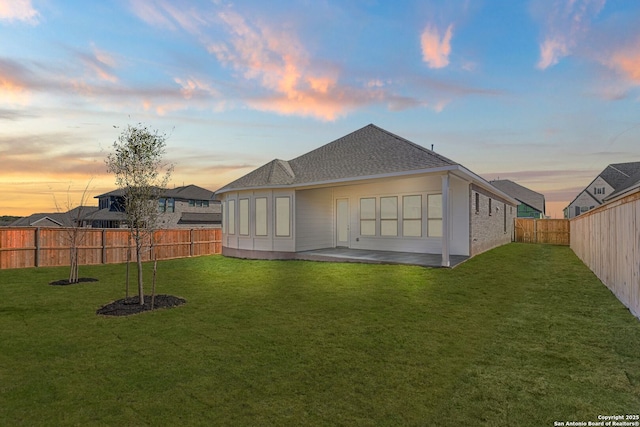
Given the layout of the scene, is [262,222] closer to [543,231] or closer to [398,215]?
[398,215]

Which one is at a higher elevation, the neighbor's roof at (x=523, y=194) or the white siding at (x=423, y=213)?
the neighbor's roof at (x=523, y=194)

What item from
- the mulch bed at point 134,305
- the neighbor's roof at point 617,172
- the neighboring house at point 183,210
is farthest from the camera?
the neighbor's roof at point 617,172

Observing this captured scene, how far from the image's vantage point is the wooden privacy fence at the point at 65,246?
1368cm

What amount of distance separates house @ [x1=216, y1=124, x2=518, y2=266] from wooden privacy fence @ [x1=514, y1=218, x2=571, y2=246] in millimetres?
10705

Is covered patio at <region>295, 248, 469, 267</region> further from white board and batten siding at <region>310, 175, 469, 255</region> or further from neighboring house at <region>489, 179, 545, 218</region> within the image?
neighboring house at <region>489, 179, 545, 218</region>

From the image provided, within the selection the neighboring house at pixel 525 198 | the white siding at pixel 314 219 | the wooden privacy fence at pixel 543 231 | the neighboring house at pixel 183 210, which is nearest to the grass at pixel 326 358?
the white siding at pixel 314 219

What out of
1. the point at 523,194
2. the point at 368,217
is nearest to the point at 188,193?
the point at 368,217

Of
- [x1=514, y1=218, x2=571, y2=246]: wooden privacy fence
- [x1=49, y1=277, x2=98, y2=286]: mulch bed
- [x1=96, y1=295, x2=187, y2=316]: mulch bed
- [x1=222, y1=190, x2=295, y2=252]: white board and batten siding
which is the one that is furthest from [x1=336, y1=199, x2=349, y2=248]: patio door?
[x1=514, y1=218, x2=571, y2=246]: wooden privacy fence

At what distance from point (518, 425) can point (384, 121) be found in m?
18.3

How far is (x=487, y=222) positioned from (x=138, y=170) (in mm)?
16627

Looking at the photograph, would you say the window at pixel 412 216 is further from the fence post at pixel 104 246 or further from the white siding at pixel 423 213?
the fence post at pixel 104 246

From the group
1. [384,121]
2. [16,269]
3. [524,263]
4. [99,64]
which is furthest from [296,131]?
[16,269]

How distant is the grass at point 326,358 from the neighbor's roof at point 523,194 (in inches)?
1925

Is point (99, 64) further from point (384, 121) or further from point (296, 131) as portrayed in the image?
point (384, 121)
